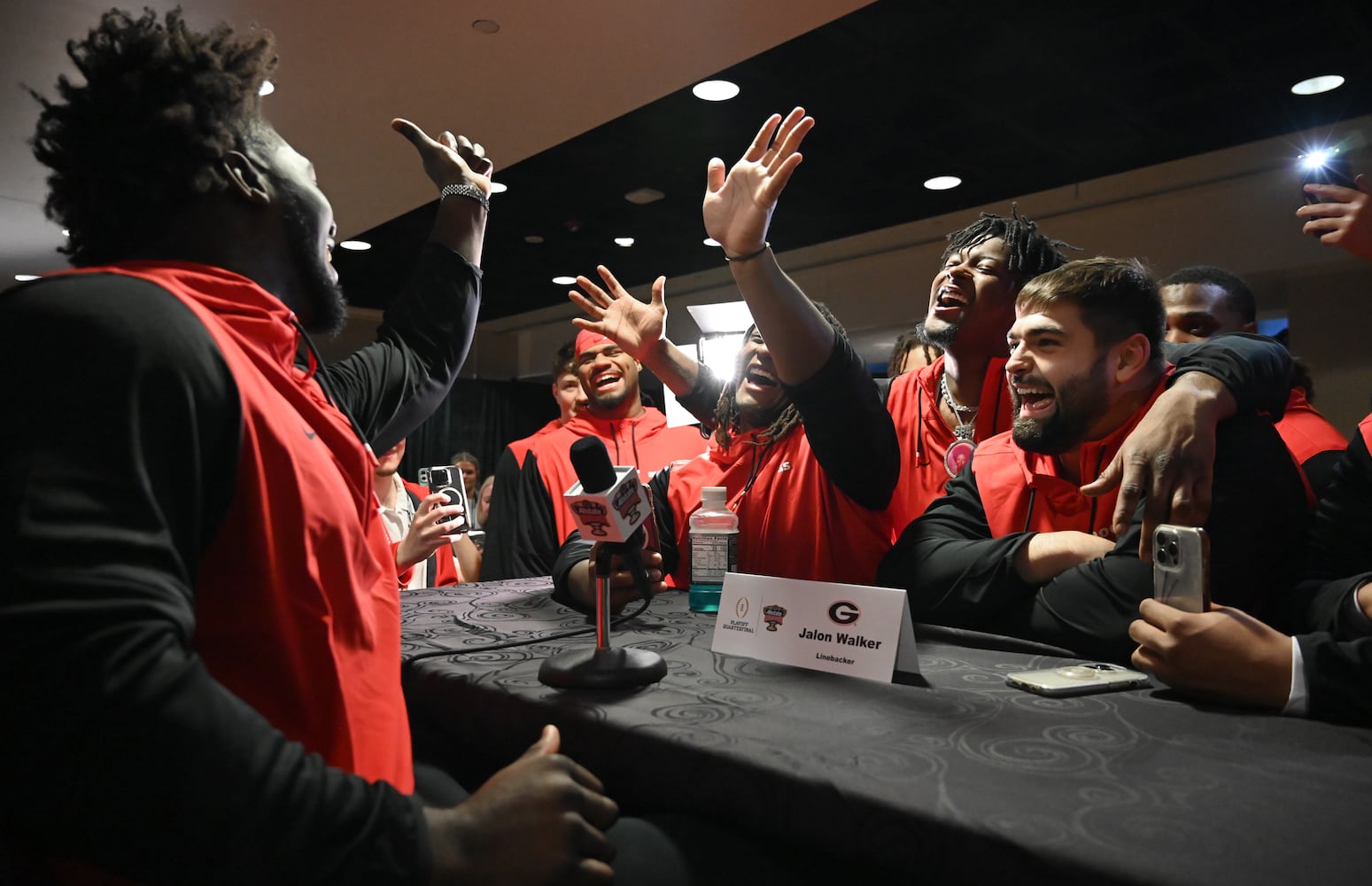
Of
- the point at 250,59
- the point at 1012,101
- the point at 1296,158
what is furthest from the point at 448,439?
the point at 250,59

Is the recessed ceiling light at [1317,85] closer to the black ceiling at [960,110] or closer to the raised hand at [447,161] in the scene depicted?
the black ceiling at [960,110]

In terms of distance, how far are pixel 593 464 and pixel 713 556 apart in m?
0.61

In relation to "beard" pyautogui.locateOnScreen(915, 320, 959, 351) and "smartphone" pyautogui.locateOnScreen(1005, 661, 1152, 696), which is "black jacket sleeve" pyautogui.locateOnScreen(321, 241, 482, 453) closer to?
"smartphone" pyautogui.locateOnScreen(1005, 661, 1152, 696)

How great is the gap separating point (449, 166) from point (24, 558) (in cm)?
121

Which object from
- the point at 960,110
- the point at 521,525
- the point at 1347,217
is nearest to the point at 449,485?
the point at 521,525

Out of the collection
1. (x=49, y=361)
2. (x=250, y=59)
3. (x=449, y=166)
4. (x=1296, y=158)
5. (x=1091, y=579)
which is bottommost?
(x=1091, y=579)

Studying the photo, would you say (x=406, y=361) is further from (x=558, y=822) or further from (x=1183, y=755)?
(x=1183, y=755)

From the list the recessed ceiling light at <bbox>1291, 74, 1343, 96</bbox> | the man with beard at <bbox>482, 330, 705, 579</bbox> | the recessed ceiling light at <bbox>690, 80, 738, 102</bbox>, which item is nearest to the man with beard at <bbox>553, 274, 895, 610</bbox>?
the man with beard at <bbox>482, 330, 705, 579</bbox>

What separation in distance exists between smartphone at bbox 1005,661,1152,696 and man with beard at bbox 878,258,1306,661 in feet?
0.37

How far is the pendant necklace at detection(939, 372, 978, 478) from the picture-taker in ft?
6.21

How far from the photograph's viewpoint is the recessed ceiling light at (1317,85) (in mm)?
3654

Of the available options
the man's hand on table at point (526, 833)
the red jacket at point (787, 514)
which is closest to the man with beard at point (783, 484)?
the red jacket at point (787, 514)

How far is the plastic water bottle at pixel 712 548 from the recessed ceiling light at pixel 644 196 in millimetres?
4190

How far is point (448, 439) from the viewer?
9602mm
